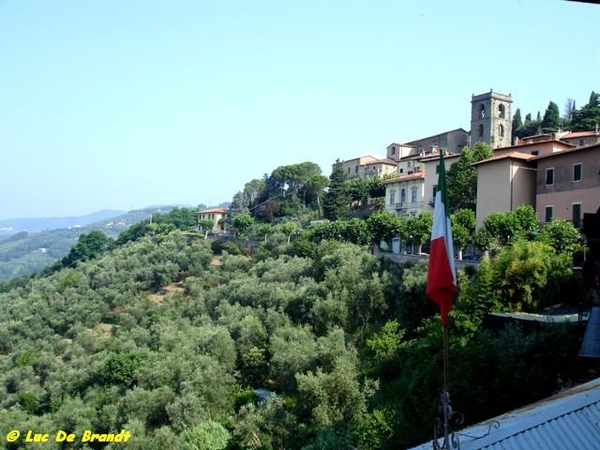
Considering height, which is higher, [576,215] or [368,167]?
[368,167]

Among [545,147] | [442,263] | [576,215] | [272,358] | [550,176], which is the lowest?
[272,358]

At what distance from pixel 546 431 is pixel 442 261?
7.37 ft

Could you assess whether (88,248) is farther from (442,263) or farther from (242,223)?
(442,263)

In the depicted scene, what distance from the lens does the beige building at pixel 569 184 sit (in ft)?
85.7

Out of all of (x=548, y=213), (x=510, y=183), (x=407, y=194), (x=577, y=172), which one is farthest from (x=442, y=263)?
(x=407, y=194)

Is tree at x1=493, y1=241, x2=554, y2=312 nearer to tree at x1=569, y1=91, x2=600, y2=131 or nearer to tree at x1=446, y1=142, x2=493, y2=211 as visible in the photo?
tree at x1=446, y1=142, x2=493, y2=211

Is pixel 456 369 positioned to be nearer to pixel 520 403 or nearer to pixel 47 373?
pixel 520 403

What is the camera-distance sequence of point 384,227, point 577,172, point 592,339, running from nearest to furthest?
point 592,339, point 577,172, point 384,227

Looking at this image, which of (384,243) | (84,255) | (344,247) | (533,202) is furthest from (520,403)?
(84,255)

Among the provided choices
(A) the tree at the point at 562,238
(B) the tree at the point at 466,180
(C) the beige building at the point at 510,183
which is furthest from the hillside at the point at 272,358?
(B) the tree at the point at 466,180

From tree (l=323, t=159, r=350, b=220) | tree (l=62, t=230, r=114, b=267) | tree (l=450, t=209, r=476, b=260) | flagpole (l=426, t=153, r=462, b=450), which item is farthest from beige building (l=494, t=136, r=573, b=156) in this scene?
tree (l=62, t=230, r=114, b=267)

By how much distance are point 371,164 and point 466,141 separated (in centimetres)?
1442

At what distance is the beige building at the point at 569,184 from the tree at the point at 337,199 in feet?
99.7

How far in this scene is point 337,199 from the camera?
60094 mm
